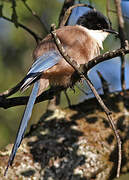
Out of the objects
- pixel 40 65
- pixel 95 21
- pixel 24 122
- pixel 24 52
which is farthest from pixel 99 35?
pixel 24 52

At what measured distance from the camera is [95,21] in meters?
4.55

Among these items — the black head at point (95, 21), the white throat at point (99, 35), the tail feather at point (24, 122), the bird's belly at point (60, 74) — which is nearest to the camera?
the tail feather at point (24, 122)

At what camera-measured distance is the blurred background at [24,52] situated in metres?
4.99

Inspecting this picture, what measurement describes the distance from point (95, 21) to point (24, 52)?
303cm

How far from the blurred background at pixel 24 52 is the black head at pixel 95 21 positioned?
126 millimetres

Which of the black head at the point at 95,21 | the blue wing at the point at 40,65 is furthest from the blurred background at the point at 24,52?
the blue wing at the point at 40,65

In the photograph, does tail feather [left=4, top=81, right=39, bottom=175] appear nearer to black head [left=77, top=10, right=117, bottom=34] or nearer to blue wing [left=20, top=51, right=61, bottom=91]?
blue wing [left=20, top=51, right=61, bottom=91]

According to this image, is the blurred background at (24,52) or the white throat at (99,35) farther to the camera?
the blurred background at (24,52)

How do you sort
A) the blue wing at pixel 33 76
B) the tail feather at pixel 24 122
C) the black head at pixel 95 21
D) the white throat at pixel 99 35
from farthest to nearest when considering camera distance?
the black head at pixel 95 21
the white throat at pixel 99 35
the blue wing at pixel 33 76
the tail feather at pixel 24 122

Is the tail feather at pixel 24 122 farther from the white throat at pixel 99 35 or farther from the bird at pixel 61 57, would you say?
the white throat at pixel 99 35

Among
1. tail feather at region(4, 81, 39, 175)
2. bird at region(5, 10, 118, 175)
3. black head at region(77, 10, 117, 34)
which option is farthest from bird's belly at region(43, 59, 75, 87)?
black head at region(77, 10, 117, 34)

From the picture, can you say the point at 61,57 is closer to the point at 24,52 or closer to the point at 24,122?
the point at 24,122

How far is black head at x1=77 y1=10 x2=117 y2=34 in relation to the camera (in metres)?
4.46

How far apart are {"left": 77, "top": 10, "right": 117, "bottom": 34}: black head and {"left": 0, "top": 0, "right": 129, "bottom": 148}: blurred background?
0.41 feet
